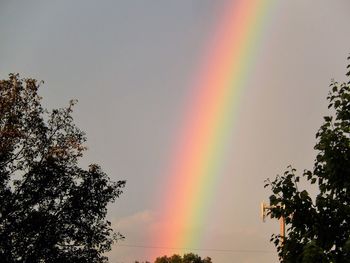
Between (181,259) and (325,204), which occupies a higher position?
(181,259)

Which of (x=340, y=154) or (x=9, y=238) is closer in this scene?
(x=340, y=154)

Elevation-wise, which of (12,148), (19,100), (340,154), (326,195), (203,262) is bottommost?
(326,195)

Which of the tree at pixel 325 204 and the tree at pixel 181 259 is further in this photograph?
the tree at pixel 181 259

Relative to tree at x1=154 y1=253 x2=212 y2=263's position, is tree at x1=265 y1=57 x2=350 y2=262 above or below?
below

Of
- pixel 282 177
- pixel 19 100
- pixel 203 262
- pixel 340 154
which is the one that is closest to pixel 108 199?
pixel 19 100

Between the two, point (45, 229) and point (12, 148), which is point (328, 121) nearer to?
point (45, 229)

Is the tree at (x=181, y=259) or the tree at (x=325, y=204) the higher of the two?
the tree at (x=181, y=259)

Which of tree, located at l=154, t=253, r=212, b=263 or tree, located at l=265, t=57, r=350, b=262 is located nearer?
tree, located at l=265, t=57, r=350, b=262

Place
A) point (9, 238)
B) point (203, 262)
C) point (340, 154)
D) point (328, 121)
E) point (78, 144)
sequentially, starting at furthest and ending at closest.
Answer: point (203, 262)
point (78, 144)
point (9, 238)
point (328, 121)
point (340, 154)

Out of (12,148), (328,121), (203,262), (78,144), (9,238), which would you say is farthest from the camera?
(203,262)

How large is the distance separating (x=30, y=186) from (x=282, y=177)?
33.0ft

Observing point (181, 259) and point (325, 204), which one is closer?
point (325, 204)

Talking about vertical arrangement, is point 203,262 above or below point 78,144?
above

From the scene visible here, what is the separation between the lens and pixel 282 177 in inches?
336
